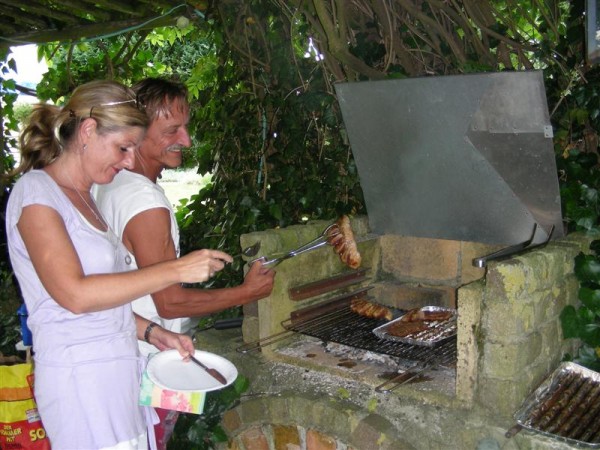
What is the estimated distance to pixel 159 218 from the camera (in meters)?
2.06

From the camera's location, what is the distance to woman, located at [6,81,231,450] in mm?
1584

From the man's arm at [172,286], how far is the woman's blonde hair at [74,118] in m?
0.37

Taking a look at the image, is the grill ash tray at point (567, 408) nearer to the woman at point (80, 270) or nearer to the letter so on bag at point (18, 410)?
the woman at point (80, 270)

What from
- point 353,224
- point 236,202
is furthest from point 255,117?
point 353,224

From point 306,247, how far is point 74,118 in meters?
1.22

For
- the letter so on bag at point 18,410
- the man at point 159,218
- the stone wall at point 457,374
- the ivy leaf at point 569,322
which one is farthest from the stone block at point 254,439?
the ivy leaf at point 569,322

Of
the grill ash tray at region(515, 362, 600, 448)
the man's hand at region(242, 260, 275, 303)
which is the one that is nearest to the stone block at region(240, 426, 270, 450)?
the man's hand at region(242, 260, 275, 303)

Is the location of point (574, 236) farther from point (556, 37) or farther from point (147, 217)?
point (147, 217)

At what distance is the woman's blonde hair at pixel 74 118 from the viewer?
174cm

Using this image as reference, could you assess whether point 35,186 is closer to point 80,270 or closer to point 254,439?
point 80,270

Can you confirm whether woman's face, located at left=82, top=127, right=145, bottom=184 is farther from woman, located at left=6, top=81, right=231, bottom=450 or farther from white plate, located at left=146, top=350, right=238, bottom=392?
white plate, located at left=146, top=350, right=238, bottom=392

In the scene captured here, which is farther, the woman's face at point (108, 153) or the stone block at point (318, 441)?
the stone block at point (318, 441)

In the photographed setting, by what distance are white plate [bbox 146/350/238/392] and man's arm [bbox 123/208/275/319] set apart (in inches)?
7.5

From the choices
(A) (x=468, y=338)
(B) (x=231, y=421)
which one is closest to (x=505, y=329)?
(A) (x=468, y=338)
